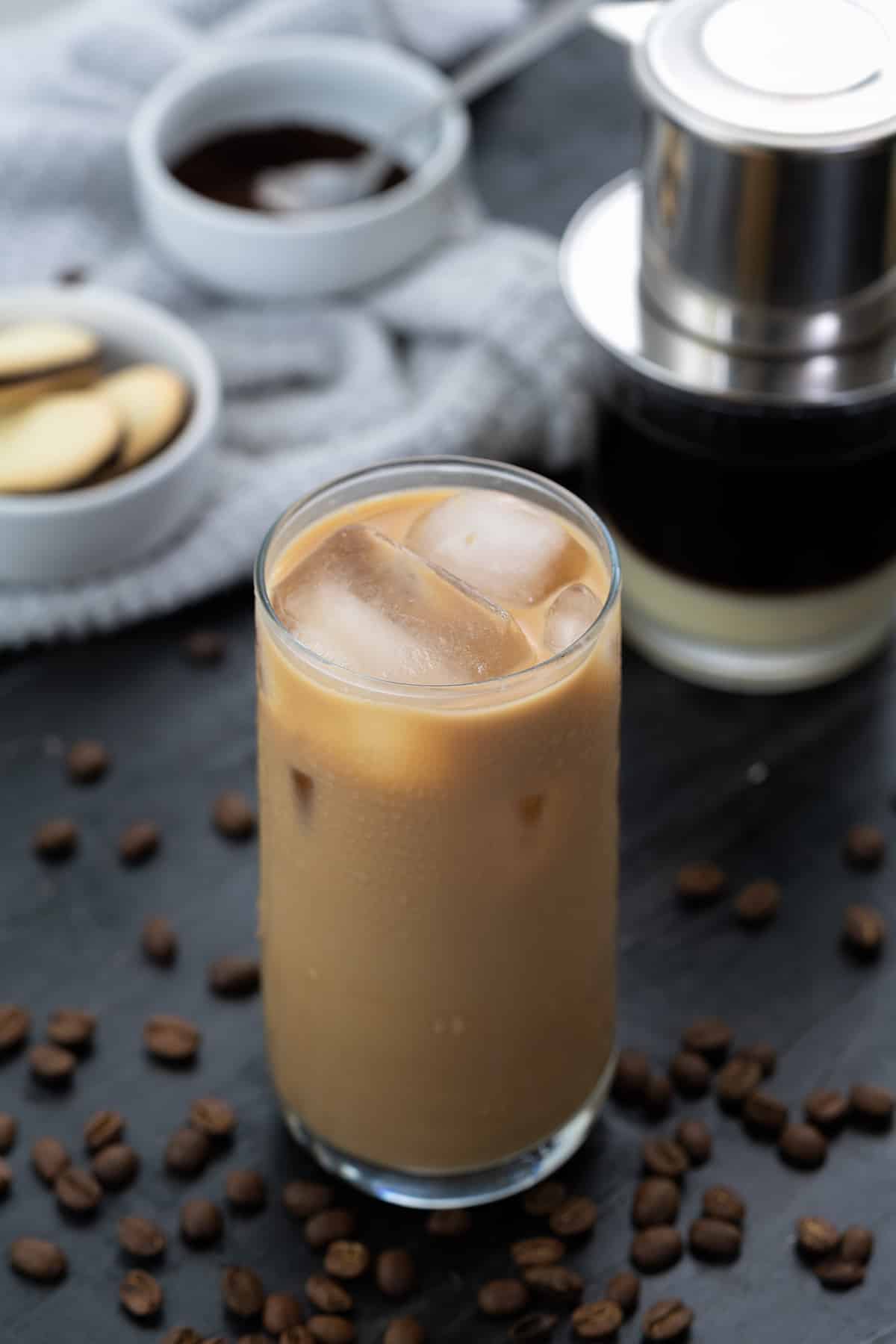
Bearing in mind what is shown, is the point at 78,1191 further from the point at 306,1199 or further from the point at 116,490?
the point at 116,490

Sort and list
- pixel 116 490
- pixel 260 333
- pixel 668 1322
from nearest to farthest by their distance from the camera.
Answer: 1. pixel 668 1322
2. pixel 116 490
3. pixel 260 333

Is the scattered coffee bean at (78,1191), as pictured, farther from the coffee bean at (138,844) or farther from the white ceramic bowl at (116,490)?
the white ceramic bowl at (116,490)

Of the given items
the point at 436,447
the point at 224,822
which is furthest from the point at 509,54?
the point at 224,822

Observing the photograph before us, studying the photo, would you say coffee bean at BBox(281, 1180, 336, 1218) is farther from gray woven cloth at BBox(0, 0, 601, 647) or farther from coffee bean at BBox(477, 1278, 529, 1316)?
gray woven cloth at BBox(0, 0, 601, 647)

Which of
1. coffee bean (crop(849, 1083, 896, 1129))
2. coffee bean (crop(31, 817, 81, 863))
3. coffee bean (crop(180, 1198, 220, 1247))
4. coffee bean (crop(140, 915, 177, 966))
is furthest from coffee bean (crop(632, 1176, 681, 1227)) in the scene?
coffee bean (crop(31, 817, 81, 863))

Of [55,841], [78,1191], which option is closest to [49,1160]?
[78,1191]

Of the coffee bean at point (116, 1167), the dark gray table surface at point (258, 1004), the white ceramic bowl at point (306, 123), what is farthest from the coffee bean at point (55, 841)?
the white ceramic bowl at point (306, 123)
